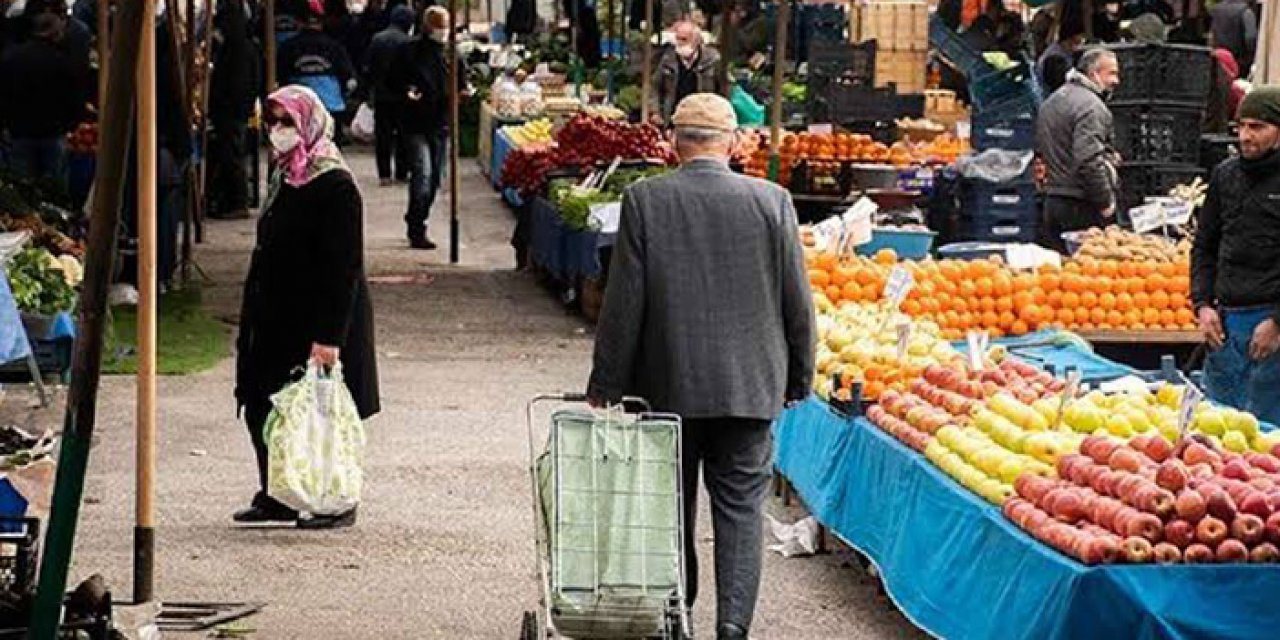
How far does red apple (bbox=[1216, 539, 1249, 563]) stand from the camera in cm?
829

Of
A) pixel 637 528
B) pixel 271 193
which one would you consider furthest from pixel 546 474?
pixel 271 193

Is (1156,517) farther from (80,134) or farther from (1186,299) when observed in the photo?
(80,134)

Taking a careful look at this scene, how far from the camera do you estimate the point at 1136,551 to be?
8.19 m

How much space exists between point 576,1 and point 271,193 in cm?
2108

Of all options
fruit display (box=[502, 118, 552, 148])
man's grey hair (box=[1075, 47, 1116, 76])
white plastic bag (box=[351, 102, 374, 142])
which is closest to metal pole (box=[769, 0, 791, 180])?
man's grey hair (box=[1075, 47, 1116, 76])

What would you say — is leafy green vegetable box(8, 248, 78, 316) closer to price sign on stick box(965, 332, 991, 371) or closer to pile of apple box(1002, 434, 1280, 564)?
price sign on stick box(965, 332, 991, 371)

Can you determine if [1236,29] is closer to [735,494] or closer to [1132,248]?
[1132,248]

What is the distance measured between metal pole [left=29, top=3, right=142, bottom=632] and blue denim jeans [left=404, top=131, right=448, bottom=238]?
1734 centimetres

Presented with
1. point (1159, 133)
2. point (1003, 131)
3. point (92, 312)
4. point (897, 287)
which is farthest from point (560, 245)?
point (92, 312)

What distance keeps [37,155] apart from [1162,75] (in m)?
7.66

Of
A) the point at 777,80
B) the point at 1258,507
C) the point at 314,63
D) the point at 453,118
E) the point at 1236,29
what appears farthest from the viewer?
the point at 314,63

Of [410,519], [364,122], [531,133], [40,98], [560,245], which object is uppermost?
[40,98]

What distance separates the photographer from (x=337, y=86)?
92.6 feet

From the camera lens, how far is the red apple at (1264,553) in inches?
327
